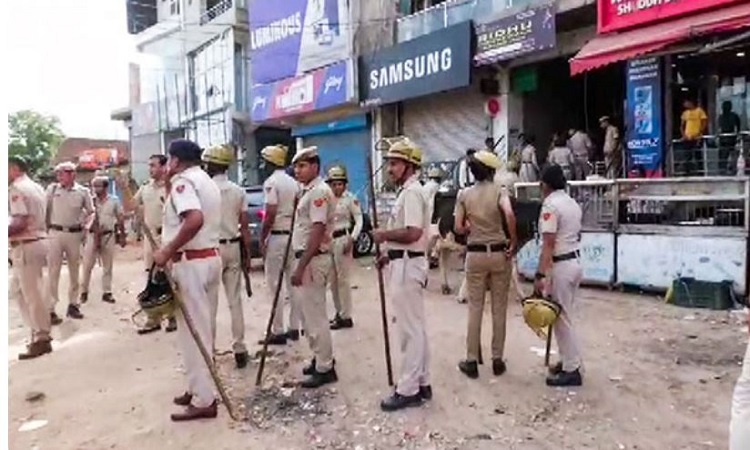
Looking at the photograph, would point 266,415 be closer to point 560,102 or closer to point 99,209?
point 99,209

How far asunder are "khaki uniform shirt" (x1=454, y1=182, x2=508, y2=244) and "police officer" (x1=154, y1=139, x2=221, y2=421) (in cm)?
203

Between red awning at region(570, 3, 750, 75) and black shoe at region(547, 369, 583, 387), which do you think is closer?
black shoe at region(547, 369, 583, 387)

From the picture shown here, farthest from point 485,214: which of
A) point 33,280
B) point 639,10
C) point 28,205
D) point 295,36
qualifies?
point 295,36

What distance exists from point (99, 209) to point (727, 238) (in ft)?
27.7

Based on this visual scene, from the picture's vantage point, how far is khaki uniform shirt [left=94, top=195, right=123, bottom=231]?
10.4 metres

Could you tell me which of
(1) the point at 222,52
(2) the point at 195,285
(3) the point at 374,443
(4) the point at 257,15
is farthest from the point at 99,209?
(1) the point at 222,52

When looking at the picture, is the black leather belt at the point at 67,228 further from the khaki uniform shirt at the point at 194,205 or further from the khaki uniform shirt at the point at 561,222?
the khaki uniform shirt at the point at 561,222

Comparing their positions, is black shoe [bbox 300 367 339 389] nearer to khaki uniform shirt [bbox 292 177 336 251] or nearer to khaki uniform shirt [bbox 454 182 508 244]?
khaki uniform shirt [bbox 292 177 336 251]

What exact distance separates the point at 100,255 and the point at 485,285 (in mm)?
6769

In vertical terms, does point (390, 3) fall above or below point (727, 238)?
above

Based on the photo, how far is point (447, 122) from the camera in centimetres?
1652

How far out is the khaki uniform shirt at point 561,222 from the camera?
5562 millimetres

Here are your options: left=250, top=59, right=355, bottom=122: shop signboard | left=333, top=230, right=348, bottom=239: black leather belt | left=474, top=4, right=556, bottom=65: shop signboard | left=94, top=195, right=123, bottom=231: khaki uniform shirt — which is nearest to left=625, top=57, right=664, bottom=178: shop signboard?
left=474, top=4, right=556, bottom=65: shop signboard

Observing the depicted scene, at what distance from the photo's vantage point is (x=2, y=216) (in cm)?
259
